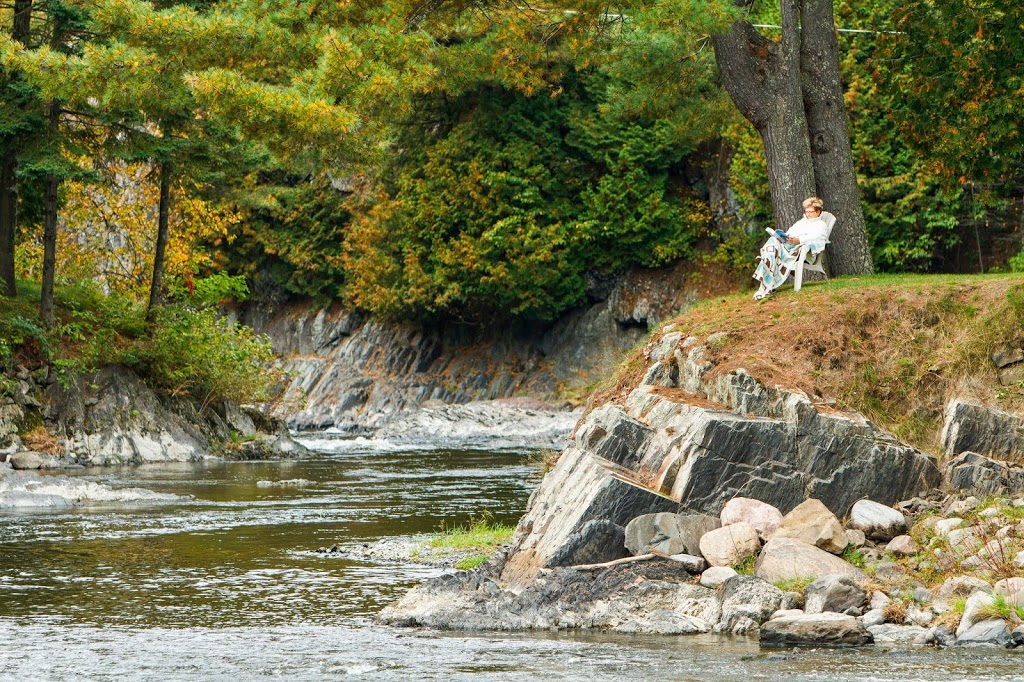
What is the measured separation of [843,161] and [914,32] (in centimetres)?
278

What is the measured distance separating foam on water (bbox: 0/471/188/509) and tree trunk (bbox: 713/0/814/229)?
34.3 feet

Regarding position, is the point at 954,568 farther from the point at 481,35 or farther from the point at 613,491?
the point at 481,35

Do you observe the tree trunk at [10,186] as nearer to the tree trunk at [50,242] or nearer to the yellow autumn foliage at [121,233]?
the tree trunk at [50,242]

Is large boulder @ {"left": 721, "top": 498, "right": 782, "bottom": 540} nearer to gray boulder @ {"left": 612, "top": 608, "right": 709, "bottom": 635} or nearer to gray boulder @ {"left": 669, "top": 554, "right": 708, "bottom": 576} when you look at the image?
gray boulder @ {"left": 669, "top": 554, "right": 708, "bottom": 576}

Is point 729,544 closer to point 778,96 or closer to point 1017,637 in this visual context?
point 1017,637

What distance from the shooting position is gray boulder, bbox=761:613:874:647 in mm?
10469

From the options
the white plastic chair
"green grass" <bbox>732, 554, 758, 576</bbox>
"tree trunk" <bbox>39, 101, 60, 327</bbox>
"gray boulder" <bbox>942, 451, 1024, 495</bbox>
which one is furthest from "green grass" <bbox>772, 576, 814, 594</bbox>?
"tree trunk" <bbox>39, 101, 60, 327</bbox>

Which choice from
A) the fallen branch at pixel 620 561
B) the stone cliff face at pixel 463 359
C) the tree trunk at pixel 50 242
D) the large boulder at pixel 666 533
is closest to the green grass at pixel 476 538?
the large boulder at pixel 666 533

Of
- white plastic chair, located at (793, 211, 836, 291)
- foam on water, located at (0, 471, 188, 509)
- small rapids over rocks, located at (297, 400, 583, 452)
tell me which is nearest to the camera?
white plastic chair, located at (793, 211, 836, 291)

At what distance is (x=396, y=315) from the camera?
47125 millimetres

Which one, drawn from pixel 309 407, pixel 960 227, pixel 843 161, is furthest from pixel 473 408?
pixel 843 161

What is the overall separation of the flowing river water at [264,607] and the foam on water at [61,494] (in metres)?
0.04

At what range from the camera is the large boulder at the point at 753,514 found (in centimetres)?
1307

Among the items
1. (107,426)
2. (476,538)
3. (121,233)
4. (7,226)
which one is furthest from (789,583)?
(121,233)
